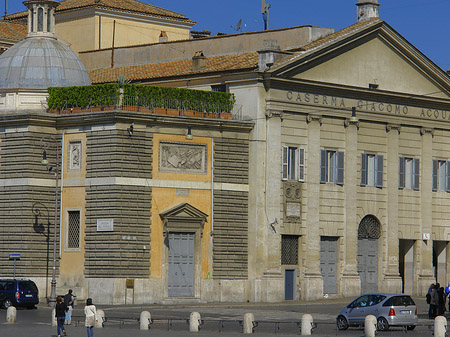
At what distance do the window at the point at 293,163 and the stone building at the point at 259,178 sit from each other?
7cm

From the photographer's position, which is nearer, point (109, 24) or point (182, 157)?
point (182, 157)

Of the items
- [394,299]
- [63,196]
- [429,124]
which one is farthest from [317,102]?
[394,299]

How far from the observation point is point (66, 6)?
84.4 m

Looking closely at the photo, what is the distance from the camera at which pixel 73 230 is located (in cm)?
6172

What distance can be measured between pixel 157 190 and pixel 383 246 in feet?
49.1

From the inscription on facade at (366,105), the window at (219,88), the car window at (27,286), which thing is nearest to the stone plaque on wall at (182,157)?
the window at (219,88)

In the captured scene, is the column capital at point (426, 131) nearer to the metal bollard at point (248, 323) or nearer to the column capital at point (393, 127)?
the column capital at point (393, 127)

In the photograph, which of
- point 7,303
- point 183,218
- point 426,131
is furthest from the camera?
point 426,131

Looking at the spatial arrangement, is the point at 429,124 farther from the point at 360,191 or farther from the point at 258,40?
the point at 258,40

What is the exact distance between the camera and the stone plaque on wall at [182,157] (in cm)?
6166

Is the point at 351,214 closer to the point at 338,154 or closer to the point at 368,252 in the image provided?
the point at 368,252

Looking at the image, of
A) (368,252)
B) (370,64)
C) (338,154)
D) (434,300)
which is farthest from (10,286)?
(370,64)

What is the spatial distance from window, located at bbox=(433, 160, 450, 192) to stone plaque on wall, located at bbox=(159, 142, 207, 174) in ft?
52.8

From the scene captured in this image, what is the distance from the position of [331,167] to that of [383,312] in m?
20.9
